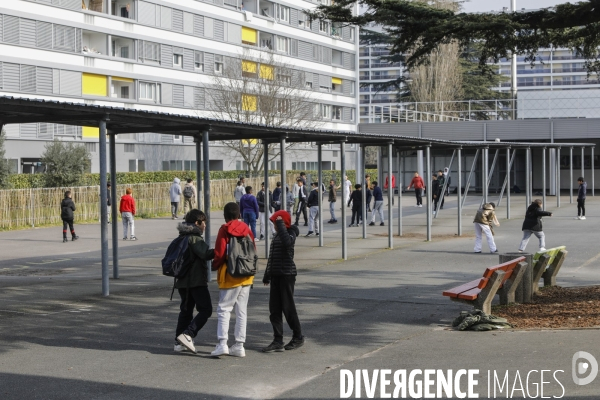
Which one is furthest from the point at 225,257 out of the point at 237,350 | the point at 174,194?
the point at 174,194

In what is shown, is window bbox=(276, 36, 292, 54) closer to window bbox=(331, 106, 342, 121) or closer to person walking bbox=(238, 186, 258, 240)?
window bbox=(331, 106, 342, 121)

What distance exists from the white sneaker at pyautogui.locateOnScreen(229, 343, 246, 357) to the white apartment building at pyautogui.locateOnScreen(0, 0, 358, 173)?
112 ft

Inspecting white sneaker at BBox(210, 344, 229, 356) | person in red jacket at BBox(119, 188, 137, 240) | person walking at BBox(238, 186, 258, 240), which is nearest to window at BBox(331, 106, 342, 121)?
person in red jacket at BBox(119, 188, 137, 240)

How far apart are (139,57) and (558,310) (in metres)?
41.0

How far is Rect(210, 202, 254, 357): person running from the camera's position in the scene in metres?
9.15

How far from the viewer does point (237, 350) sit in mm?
9273

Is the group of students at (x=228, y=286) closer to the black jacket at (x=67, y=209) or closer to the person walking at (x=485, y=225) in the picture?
the person walking at (x=485, y=225)

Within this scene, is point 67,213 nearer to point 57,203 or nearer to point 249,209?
point 249,209

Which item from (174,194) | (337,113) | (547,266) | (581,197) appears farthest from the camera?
(337,113)

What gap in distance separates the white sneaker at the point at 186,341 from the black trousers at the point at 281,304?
0.92 metres

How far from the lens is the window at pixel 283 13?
63.6 m

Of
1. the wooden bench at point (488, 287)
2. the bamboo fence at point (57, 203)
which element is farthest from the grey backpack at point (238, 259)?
the bamboo fence at point (57, 203)

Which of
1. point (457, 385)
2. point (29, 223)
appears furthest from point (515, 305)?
point (29, 223)

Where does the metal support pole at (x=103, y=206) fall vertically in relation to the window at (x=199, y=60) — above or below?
below
